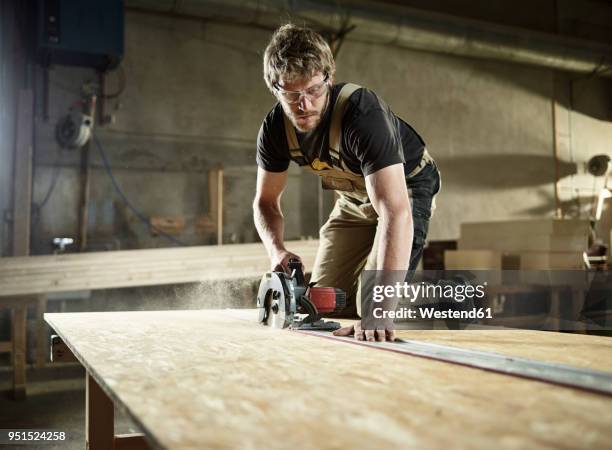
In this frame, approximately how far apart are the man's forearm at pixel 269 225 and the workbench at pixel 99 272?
7.05 ft

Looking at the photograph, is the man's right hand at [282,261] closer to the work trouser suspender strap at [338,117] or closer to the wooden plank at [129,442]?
the work trouser suspender strap at [338,117]

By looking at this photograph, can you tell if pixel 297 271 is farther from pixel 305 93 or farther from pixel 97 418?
pixel 97 418

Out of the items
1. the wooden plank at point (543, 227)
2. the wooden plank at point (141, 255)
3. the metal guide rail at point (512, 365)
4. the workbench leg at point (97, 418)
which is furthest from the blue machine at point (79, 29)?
the metal guide rail at point (512, 365)

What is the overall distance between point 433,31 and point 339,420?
780 centimetres

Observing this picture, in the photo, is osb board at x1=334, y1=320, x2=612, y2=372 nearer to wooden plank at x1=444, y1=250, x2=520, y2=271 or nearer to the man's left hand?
the man's left hand

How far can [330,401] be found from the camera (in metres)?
1.07

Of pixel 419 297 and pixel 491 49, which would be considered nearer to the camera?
pixel 419 297

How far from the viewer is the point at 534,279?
629 cm

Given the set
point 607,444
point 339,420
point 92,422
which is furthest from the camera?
point 92,422

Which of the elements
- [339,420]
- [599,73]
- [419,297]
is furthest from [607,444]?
[599,73]

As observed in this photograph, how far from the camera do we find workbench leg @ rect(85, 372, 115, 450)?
2.20 meters

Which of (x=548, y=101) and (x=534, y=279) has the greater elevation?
(x=548, y=101)

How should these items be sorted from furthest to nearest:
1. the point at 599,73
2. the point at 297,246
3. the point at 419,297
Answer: the point at 599,73, the point at 297,246, the point at 419,297

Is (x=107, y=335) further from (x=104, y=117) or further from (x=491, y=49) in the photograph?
(x=491, y=49)
